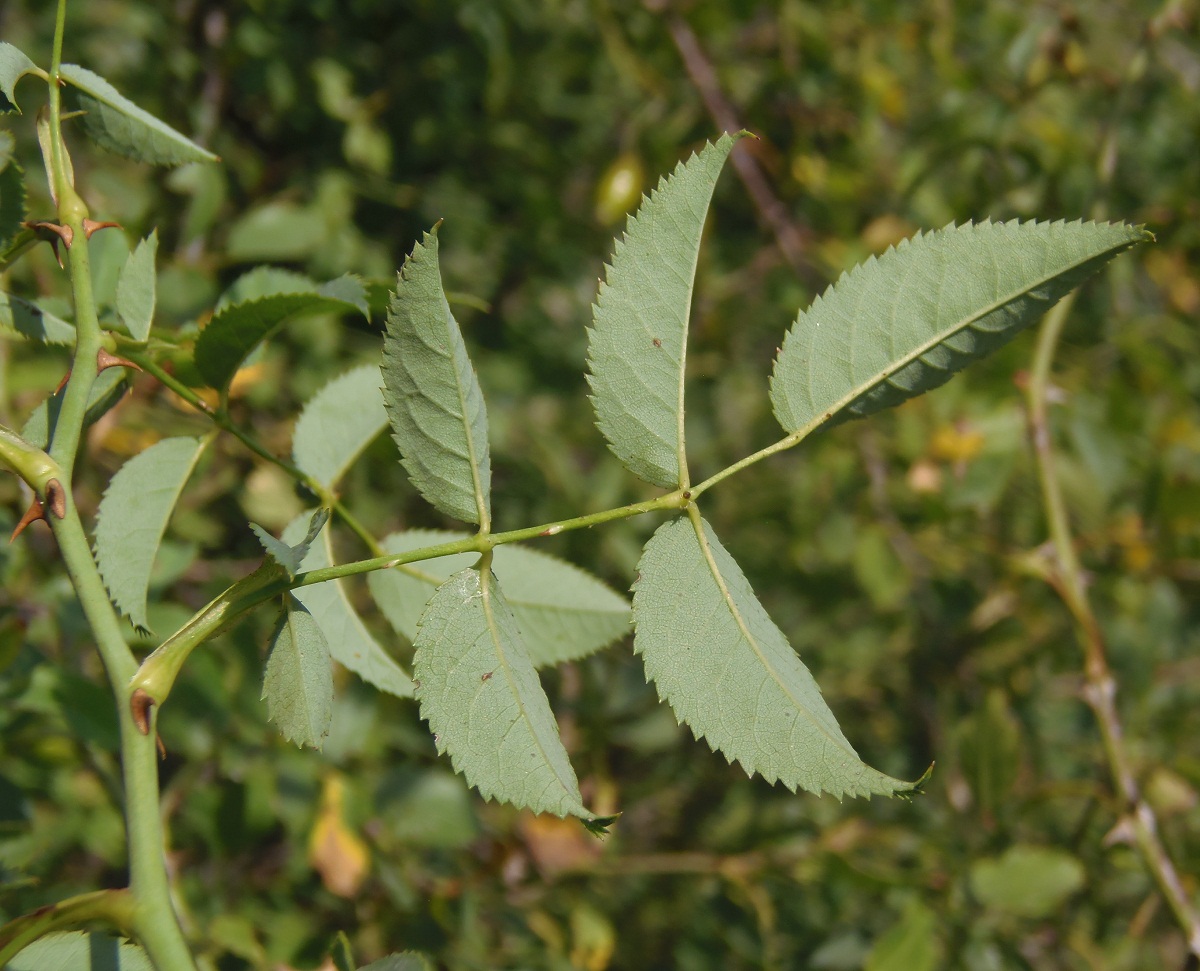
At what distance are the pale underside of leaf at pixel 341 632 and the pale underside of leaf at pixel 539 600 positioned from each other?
1.5 inches

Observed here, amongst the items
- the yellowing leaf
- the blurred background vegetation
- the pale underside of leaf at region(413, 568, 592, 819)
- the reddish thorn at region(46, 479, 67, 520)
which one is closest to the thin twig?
the blurred background vegetation

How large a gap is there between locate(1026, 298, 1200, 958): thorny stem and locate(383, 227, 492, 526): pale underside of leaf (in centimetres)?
99

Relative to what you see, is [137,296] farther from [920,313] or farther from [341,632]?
[920,313]

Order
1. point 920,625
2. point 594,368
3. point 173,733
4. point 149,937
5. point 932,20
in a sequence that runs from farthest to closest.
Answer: point 932,20
point 920,625
point 173,733
point 594,368
point 149,937

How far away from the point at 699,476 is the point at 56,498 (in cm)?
164

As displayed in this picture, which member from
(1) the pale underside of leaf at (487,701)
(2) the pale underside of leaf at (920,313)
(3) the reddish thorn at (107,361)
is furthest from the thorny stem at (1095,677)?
(3) the reddish thorn at (107,361)

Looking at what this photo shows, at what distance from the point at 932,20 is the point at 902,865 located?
1.79 m

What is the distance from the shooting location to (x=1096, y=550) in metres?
1.89

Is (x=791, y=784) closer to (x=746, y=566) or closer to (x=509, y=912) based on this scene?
(x=509, y=912)

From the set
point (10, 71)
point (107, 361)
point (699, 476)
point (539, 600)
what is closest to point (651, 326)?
point (539, 600)

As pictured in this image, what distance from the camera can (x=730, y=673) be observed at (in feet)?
2.10

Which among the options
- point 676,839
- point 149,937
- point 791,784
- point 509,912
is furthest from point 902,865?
point 149,937

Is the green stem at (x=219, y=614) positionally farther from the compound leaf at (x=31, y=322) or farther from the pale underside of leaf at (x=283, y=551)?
the compound leaf at (x=31, y=322)

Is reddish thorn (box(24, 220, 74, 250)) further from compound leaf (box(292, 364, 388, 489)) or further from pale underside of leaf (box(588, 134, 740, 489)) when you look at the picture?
pale underside of leaf (box(588, 134, 740, 489))
